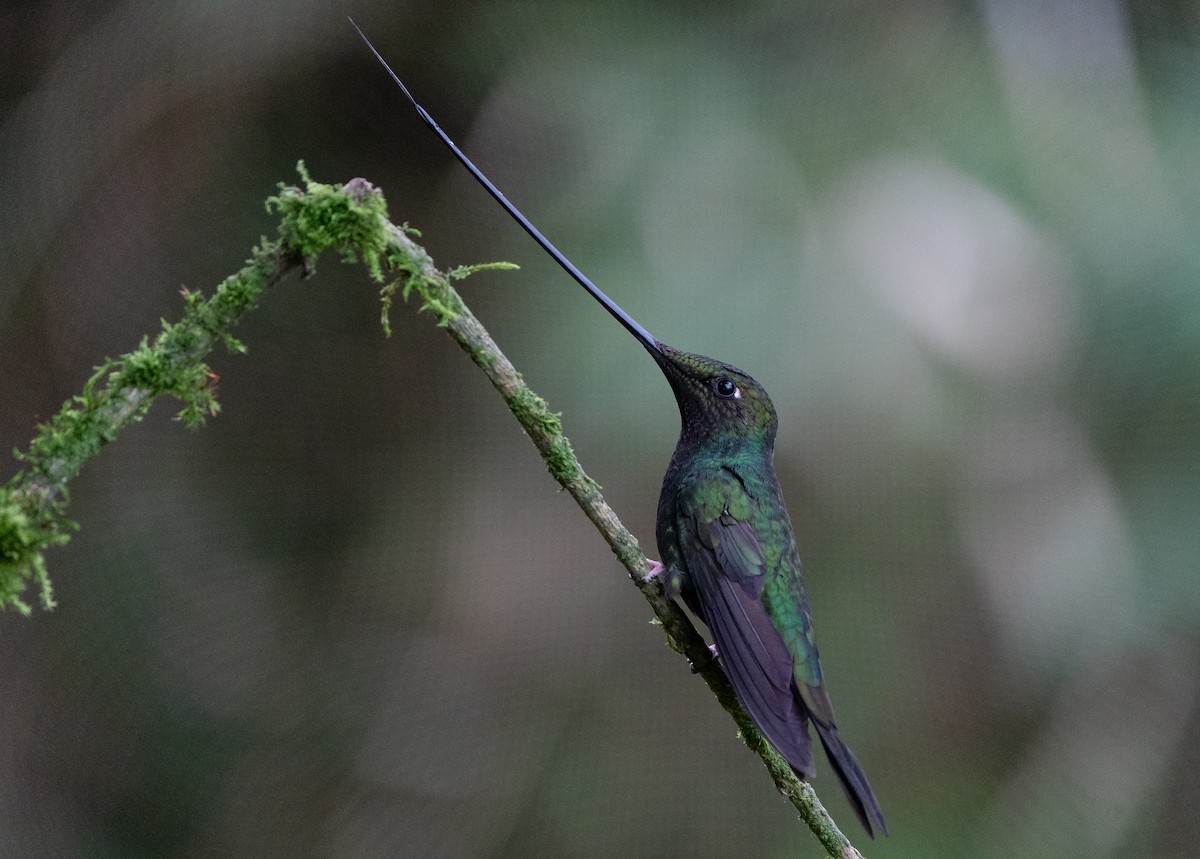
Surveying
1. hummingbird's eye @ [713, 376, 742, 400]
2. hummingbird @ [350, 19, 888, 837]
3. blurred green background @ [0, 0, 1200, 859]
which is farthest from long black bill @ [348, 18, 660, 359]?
blurred green background @ [0, 0, 1200, 859]

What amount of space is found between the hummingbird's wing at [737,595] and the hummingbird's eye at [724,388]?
0.53ft

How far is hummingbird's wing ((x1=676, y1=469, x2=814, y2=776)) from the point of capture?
1471 millimetres

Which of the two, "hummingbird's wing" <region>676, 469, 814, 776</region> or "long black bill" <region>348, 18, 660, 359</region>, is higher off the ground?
"long black bill" <region>348, 18, 660, 359</region>

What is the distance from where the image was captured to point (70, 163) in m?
3.26

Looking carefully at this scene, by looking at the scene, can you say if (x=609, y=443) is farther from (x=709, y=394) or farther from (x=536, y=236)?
(x=536, y=236)

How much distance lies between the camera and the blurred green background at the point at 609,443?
3418 millimetres

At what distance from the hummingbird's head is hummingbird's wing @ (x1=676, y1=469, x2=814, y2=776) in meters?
0.12

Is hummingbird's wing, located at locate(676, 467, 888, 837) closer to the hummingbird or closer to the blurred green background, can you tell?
the hummingbird

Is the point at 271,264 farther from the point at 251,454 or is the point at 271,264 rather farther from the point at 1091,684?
the point at 1091,684

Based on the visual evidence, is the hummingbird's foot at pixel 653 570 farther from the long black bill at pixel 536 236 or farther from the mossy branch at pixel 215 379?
the long black bill at pixel 536 236

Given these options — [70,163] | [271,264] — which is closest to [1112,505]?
[271,264]

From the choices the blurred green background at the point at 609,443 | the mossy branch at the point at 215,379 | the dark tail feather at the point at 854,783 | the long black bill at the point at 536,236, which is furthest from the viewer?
the blurred green background at the point at 609,443

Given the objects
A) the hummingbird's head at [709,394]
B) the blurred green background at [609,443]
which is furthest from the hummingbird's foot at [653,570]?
the blurred green background at [609,443]

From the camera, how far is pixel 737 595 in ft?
5.68
